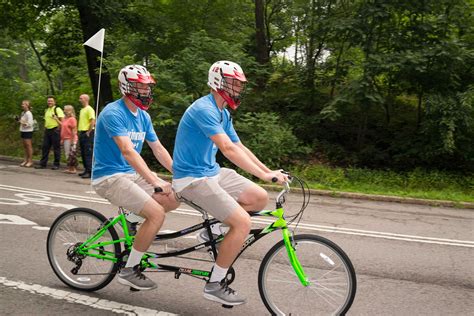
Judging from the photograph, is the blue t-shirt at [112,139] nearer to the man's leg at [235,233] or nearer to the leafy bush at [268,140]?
the man's leg at [235,233]

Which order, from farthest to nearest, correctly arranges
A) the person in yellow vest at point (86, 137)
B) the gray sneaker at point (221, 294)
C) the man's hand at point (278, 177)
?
the person in yellow vest at point (86, 137), the gray sneaker at point (221, 294), the man's hand at point (278, 177)

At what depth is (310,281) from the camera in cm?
416

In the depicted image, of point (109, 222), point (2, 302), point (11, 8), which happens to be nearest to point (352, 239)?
point (109, 222)

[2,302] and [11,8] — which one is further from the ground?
[11,8]

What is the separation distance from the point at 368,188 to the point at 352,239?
4890 mm

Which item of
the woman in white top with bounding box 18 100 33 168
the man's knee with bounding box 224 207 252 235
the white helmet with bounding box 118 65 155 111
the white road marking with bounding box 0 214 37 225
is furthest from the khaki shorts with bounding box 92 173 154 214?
the woman in white top with bounding box 18 100 33 168

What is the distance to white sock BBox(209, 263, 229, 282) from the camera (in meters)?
4.16

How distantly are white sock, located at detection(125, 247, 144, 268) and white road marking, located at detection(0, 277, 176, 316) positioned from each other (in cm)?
39

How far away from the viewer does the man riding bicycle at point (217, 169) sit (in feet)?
13.3

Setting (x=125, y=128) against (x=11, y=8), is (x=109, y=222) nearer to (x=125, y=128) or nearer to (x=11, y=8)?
(x=125, y=128)

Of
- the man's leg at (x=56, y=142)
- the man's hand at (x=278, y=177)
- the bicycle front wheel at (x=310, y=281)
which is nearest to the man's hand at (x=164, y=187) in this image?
the man's hand at (x=278, y=177)

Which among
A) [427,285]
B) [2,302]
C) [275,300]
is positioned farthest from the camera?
[427,285]

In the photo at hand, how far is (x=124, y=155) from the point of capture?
4242mm

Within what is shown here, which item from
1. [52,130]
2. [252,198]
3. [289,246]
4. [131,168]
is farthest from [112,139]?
[52,130]
